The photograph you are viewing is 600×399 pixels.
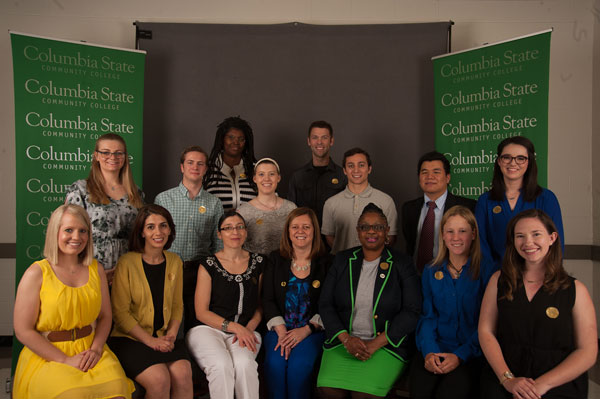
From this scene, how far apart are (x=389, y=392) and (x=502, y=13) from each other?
12.6 feet

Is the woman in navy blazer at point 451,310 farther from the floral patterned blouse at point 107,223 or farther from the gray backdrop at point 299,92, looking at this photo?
the gray backdrop at point 299,92

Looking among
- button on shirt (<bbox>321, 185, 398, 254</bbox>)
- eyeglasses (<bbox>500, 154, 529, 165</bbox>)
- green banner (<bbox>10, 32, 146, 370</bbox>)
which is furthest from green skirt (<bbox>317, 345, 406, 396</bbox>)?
green banner (<bbox>10, 32, 146, 370</bbox>)

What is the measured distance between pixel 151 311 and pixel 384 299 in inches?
51.9

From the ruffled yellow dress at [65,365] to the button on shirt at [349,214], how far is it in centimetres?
163

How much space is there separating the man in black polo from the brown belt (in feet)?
6.18

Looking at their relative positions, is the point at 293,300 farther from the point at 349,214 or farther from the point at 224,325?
the point at 349,214

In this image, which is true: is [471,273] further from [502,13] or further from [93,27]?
[93,27]

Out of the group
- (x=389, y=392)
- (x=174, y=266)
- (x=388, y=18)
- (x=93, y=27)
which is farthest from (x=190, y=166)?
(x=388, y=18)

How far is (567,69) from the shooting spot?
15.0ft

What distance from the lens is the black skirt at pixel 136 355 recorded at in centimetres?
245

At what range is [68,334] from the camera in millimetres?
2273

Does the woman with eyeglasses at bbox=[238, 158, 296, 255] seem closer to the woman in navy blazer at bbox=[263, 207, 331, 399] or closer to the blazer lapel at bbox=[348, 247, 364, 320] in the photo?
the woman in navy blazer at bbox=[263, 207, 331, 399]

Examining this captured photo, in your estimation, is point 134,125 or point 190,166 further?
point 134,125

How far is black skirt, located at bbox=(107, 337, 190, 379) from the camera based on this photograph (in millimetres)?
2453
